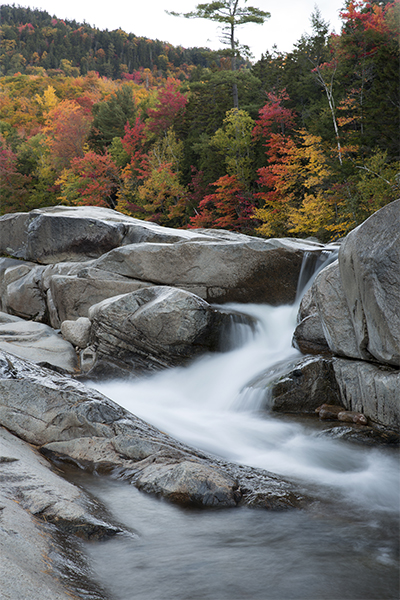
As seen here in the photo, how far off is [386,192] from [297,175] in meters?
6.96

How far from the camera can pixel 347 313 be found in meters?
7.74

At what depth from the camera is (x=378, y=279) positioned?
6270 millimetres

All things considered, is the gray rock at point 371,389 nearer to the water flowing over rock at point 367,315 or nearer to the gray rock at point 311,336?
the water flowing over rock at point 367,315

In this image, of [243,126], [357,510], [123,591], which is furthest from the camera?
[243,126]

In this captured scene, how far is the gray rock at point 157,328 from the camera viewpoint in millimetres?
9945

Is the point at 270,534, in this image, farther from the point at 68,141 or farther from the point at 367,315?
the point at 68,141

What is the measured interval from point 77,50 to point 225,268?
4033 inches

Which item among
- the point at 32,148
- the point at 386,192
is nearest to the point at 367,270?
the point at 386,192

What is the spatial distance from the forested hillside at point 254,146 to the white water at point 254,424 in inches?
401

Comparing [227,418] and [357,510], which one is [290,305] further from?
[357,510]

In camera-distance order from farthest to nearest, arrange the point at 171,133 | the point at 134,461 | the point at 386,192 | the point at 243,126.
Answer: the point at 171,133 → the point at 243,126 → the point at 386,192 → the point at 134,461

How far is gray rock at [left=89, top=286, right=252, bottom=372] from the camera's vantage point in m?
9.95

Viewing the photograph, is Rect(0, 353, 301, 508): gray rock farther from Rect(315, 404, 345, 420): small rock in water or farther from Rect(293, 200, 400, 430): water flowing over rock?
Rect(293, 200, 400, 430): water flowing over rock

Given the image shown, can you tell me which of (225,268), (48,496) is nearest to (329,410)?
(48,496)
